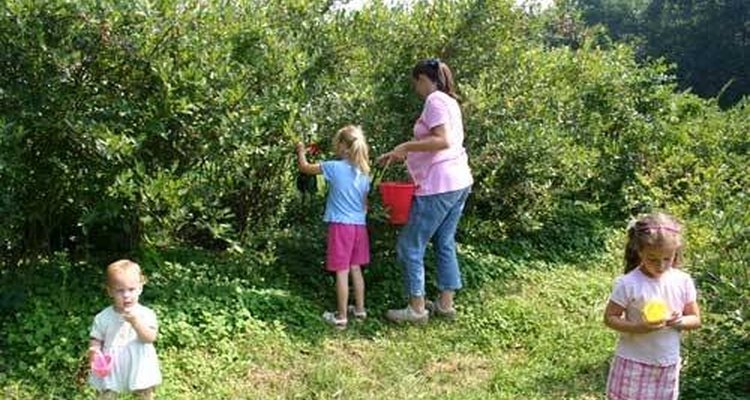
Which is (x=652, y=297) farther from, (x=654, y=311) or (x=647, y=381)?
(x=647, y=381)

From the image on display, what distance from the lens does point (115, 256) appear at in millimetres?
5527

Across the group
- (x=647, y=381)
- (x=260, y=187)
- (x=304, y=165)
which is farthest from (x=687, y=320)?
(x=260, y=187)

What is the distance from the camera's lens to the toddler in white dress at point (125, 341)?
3.91 m

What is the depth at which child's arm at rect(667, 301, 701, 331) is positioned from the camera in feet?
11.9

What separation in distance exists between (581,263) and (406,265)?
8.45 feet

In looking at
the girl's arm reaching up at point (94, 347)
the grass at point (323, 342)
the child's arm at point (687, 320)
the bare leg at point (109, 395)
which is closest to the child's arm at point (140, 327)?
the girl's arm reaching up at point (94, 347)

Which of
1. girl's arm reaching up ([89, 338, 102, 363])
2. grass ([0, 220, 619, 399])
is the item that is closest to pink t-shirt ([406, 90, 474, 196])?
grass ([0, 220, 619, 399])

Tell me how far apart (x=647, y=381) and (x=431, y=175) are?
88.2 inches

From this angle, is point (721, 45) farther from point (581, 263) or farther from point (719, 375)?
point (719, 375)

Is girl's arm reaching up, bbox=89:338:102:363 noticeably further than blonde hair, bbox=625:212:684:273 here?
Yes

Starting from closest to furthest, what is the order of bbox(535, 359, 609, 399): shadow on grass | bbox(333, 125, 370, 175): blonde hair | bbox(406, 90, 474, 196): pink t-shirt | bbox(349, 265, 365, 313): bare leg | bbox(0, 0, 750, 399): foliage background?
1. bbox(0, 0, 750, 399): foliage background
2. bbox(535, 359, 609, 399): shadow on grass
3. bbox(406, 90, 474, 196): pink t-shirt
4. bbox(333, 125, 370, 175): blonde hair
5. bbox(349, 265, 365, 313): bare leg

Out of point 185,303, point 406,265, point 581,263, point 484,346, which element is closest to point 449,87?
point 406,265

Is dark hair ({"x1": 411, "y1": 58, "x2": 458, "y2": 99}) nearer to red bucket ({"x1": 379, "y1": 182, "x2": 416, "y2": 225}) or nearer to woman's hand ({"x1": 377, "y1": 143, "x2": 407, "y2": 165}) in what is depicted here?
woman's hand ({"x1": 377, "y1": 143, "x2": 407, "y2": 165})

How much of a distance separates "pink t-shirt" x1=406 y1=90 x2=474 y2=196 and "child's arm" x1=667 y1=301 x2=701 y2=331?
2122mm
